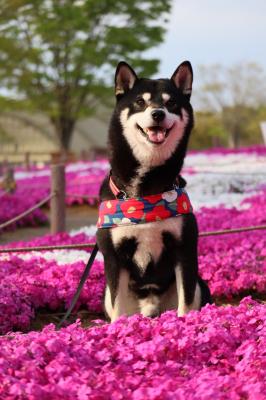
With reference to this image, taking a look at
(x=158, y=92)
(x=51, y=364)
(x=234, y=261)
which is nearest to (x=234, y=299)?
(x=234, y=261)

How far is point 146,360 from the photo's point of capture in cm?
317

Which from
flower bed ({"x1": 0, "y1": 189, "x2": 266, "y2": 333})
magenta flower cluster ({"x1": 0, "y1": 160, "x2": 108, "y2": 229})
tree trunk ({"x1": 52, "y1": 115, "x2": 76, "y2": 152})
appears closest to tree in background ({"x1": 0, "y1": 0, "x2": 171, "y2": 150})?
tree trunk ({"x1": 52, "y1": 115, "x2": 76, "y2": 152})

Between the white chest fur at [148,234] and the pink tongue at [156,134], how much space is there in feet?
1.69

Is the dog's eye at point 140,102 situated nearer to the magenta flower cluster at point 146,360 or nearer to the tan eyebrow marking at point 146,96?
the tan eyebrow marking at point 146,96

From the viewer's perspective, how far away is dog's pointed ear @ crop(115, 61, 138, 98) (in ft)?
13.4

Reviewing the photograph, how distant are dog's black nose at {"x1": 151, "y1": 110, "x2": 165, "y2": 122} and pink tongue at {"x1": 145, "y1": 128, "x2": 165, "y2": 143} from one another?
0.34 feet

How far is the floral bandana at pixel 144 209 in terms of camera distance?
3.99 meters

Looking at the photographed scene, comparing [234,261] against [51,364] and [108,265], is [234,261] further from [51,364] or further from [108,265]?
[51,364]

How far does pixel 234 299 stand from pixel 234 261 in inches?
24.9

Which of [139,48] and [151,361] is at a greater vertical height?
[139,48]

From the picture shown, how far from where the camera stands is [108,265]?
13.1 feet

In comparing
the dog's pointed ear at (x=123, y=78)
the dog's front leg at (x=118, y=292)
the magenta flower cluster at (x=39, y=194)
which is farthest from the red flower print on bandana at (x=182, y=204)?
the magenta flower cluster at (x=39, y=194)

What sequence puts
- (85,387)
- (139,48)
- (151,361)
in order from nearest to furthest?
(85,387), (151,361), (139,48)

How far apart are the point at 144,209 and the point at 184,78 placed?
951 millimetres
